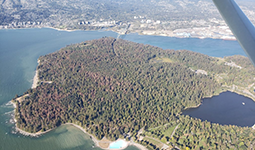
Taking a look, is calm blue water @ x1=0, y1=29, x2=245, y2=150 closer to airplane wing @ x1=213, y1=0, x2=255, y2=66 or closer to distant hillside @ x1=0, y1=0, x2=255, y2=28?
distant hillside @ x1=0, y1=0, x2=255, y2=28

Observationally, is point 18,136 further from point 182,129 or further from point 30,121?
point 182,129

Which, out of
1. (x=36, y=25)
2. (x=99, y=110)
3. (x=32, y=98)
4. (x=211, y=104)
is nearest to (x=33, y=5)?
(x=36, y=25)

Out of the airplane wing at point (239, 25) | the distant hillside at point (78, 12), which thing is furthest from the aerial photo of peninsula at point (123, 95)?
the distant hillside at point (78, 12)

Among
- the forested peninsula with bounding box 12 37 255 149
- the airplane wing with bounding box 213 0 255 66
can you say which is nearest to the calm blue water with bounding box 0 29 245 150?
the forested peninsula with bounding box 12 37 255 149

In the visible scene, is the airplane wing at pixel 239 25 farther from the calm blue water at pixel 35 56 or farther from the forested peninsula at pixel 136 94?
the calm blue water at pixel 35 56

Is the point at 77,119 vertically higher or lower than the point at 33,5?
lower

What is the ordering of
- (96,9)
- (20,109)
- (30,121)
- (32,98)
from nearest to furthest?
(30,121)
(20,109)
(32,98)
(96,9)

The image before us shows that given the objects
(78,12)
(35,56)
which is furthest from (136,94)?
(78,12)
